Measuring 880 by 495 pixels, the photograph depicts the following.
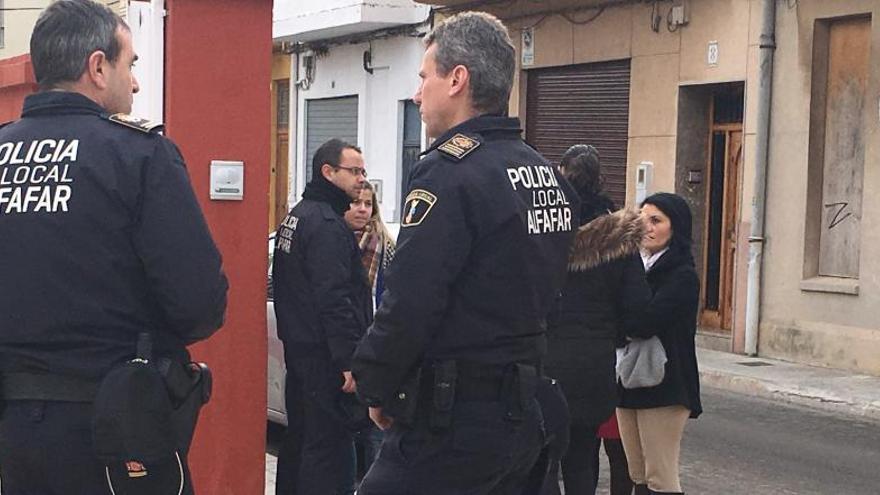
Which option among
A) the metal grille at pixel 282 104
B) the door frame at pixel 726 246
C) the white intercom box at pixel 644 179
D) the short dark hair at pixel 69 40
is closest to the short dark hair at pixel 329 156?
the short dark hair at pixel 69 40

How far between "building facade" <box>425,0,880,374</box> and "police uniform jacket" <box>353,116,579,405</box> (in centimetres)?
1024

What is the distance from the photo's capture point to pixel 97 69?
12.3 feet

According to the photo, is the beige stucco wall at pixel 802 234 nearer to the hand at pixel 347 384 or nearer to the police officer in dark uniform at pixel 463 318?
the hand at pixel 347 384

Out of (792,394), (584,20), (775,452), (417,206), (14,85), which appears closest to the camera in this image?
(417,206)

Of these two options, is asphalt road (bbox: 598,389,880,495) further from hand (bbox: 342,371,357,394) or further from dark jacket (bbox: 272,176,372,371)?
dark jacket (bbox: 272,176,372,371)

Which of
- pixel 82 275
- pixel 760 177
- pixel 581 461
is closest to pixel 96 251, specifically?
pixel 82 275

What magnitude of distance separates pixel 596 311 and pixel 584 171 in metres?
0.71

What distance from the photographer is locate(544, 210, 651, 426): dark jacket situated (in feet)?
19.9

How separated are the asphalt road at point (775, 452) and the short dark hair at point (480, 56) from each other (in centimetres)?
435

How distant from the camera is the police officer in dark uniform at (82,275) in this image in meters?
3.55

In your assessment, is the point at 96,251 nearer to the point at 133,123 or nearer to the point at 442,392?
the point at 133,123

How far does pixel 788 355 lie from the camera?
47.2ft

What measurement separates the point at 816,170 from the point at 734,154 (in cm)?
155

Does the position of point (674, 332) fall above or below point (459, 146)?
below
